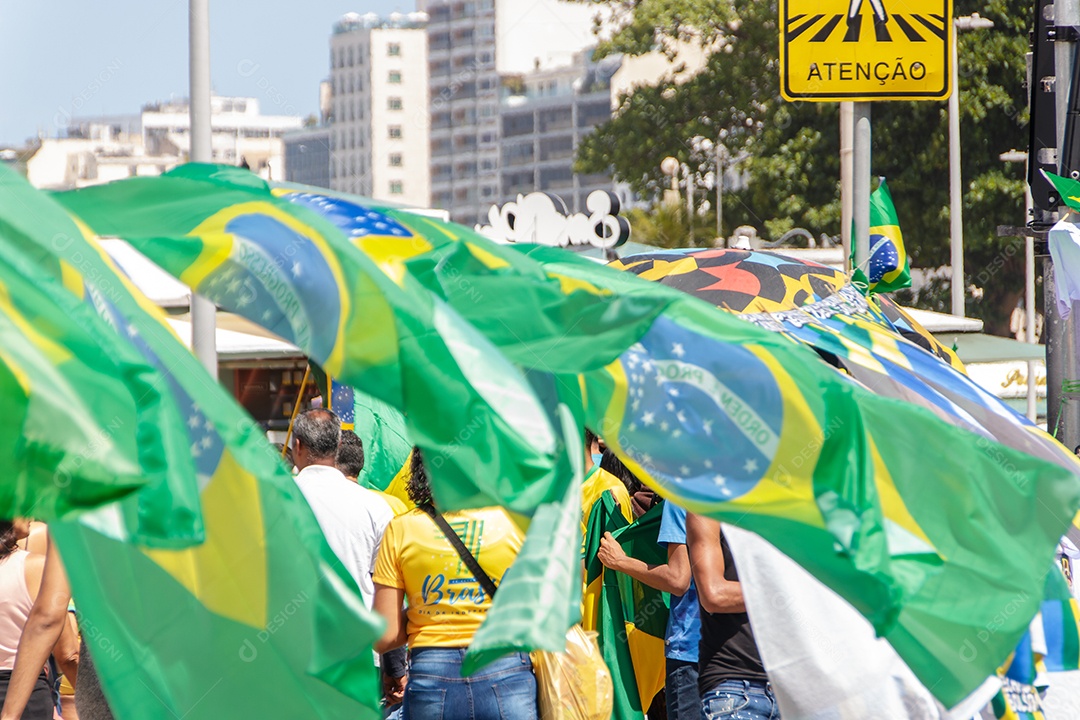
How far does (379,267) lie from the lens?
2211mm

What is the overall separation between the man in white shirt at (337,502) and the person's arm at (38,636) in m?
1.11

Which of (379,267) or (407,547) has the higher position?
(379,267)

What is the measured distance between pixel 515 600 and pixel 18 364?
0.64 meters

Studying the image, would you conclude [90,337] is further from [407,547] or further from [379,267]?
[407,547]

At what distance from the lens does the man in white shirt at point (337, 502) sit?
5.59 meters

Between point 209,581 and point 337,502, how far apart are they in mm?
3427

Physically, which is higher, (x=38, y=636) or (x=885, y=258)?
(x=885, y=258)

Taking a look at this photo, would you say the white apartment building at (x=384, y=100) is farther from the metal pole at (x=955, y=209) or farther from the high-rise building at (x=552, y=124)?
the metal pole at (x=955, y=209)

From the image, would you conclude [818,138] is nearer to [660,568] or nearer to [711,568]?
[660,568]

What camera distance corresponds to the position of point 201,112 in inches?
367

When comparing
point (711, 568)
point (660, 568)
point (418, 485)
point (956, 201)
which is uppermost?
point (956, 201)

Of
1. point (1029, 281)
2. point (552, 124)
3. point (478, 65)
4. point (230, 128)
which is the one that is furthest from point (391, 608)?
point (230, 128)

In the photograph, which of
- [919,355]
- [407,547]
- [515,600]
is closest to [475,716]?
[407,547]

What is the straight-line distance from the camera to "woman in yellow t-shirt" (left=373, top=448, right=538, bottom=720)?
4465 mm
